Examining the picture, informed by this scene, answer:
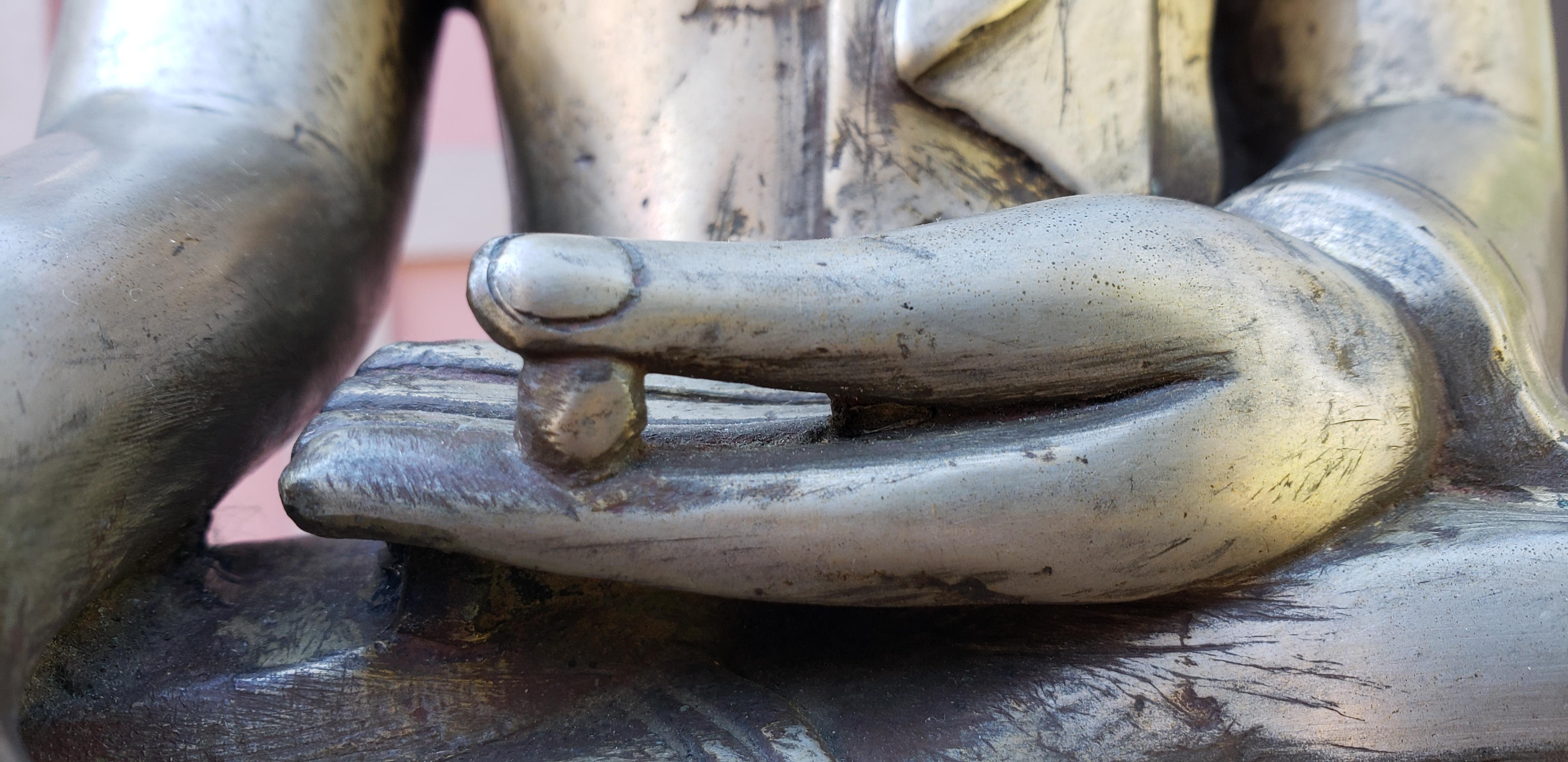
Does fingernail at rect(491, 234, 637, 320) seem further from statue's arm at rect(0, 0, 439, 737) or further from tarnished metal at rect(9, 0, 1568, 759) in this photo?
statue's arm at rect(0, 0, 439, 737)

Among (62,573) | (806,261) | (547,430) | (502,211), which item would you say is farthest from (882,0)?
(502,211)

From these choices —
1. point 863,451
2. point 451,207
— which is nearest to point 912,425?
point 863,451

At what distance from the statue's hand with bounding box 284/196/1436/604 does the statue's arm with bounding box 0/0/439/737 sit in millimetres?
132

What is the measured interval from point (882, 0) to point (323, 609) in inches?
22.0

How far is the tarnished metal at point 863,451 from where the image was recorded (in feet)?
1.98

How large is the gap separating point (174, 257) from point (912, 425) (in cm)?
43

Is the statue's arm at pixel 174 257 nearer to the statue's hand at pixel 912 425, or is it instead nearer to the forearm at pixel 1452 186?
the statue's hand at pixel 912 425

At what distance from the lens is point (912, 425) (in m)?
0.68

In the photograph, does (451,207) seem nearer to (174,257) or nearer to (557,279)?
(174,257)

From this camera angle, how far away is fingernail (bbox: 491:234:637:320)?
55cm

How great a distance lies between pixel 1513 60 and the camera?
1.01 m

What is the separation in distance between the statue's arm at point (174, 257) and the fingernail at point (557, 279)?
0.83 ft

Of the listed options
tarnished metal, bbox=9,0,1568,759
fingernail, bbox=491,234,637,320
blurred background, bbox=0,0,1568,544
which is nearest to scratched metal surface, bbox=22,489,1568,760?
tarnished metal, bbox=9,0,1568,759

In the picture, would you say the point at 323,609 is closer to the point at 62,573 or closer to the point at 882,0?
the point at 62,573
